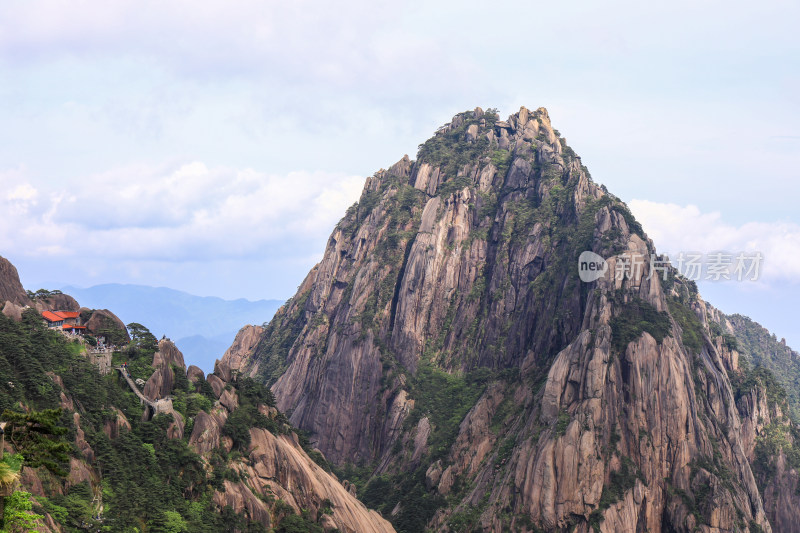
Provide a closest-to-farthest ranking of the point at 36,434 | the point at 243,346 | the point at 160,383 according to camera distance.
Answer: the point at 36,434 → the point at 160,383 → the point at 243,346

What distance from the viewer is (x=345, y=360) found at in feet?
438

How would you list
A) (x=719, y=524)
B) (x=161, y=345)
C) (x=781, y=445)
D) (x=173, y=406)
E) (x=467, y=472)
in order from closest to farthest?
(x=173, y=406) → (x=161, y=345) → (x=719, y=524) → (x=467, y=472) → (x=781, y=445)

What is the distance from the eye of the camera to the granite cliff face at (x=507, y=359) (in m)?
90.8

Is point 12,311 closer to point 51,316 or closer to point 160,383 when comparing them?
point 51,316

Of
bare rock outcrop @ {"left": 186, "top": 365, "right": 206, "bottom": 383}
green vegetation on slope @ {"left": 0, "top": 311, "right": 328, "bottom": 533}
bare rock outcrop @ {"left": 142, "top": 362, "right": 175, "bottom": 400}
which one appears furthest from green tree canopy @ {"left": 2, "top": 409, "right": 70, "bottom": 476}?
bare rock outcrop @ {"left": 186, "top": 365, "right": 206, "bottom": 383}

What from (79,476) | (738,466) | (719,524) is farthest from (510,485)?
(79,476)

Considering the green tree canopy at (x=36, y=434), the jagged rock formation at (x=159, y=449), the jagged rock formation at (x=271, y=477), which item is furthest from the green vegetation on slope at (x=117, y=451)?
the green tree canopy at (x=36, y=434)

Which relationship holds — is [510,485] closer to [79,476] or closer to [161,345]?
[161,345]

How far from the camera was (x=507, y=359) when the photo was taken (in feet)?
405

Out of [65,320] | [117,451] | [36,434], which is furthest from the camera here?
[65,320]

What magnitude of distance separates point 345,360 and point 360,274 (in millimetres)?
19309

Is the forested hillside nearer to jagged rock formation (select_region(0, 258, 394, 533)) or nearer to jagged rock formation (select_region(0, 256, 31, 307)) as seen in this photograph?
jagged rock formation (select_region(0, 258, 394, 533))

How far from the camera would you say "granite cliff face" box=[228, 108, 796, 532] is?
3575 inches

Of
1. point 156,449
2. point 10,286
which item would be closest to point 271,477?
point 156,449
